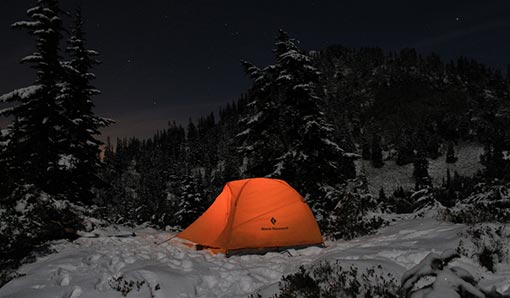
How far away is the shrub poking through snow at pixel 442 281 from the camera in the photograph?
3.02 m

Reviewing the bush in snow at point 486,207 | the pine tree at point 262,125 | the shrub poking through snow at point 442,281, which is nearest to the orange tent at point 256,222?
the bush in snow at point 486,207

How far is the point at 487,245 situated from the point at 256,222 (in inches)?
227

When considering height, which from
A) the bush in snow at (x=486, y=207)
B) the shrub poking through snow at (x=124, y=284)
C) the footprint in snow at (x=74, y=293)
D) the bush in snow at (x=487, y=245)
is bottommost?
the shrub poking through snow at (x=124, y=284)

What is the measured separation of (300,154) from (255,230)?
6.73 m

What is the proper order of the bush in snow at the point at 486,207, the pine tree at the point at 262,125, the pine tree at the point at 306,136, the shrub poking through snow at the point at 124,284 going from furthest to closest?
the pine tree at the point at 262,125
the pine tree at the point at 306,136
the bush in snow at the point at 486,207
the shrub poking through snow at the point at 124,284

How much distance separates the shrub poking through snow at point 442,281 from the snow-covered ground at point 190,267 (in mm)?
1958

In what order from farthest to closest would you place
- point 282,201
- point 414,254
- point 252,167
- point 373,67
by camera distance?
point 373,67 → point 252,167 → point 282,201 → point 414,254

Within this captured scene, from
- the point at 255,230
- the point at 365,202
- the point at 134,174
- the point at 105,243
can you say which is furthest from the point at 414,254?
the point at 134,174

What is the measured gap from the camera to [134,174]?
493 ft

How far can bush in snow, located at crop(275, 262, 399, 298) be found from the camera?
504cm

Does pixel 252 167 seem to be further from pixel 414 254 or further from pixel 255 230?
pixel 414 254

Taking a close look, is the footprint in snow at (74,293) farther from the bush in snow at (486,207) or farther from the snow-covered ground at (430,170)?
the snow-covered ground at (430,170)

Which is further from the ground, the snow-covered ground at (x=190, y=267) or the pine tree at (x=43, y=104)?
the pine tree at (x=43, y=104)

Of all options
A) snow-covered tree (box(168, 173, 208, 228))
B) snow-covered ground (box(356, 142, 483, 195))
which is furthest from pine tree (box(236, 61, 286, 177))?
snow-covered ground (box(356, 142, 483, 195))
